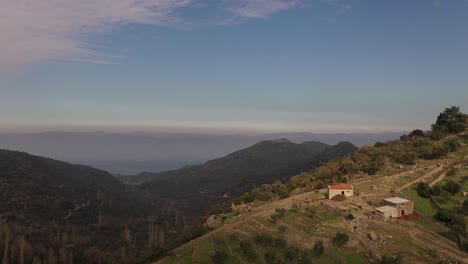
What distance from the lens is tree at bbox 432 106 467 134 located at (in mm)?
61597

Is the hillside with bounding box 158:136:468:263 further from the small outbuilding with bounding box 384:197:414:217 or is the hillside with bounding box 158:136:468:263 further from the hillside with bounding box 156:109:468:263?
the small outbuilding with bounding box 384:197:414:217

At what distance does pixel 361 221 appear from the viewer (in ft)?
107

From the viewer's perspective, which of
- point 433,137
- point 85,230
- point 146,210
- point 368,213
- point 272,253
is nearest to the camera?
point 272,253

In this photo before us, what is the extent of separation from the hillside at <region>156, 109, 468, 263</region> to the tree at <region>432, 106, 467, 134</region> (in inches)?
334

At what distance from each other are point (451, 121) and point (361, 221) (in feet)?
140

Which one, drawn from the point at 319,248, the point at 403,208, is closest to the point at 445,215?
the point at 403,208

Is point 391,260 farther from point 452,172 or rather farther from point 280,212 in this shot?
point 452,172

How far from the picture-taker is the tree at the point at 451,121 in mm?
61597

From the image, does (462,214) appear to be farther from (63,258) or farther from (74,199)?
(74,199)

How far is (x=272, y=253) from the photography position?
97.3ft

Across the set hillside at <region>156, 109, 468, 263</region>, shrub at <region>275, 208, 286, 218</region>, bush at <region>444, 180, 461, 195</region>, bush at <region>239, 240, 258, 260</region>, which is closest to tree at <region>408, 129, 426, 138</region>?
hillside at <region>156, 109, 468, 263</region>

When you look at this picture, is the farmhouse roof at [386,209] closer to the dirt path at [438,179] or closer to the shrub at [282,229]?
the shrub at [282,229]

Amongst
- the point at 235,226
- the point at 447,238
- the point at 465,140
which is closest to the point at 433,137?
the point at 465,140

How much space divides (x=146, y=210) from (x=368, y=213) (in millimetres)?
125457
